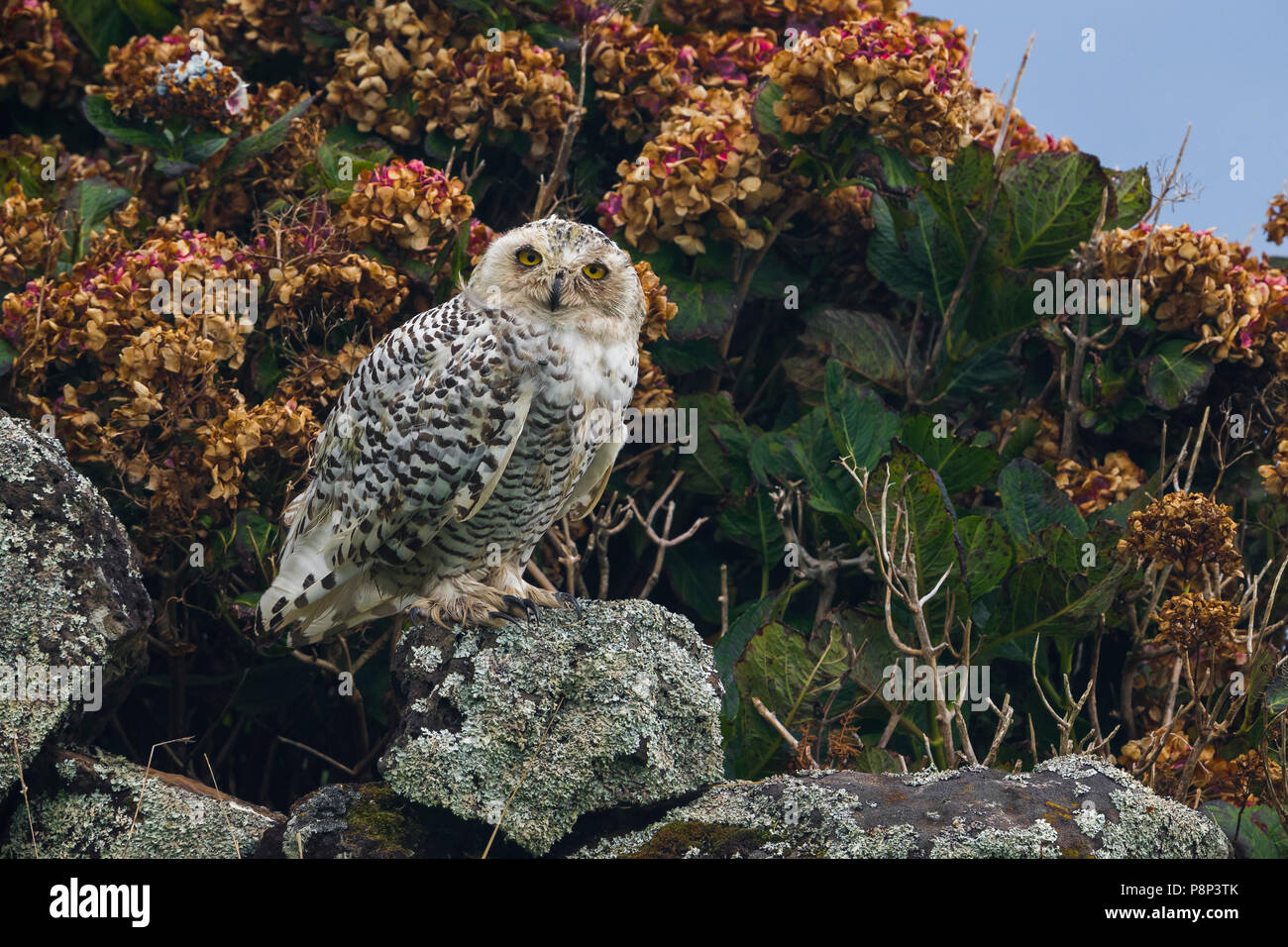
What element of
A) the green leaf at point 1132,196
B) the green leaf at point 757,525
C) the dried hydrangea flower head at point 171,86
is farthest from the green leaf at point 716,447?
the dried hydrangea flower head at point 171,86

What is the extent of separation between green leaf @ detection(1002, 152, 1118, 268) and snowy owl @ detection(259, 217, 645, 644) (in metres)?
2.14

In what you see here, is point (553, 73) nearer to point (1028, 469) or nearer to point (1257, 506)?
point (1028, 469)

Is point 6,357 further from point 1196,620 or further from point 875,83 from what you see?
point 1196,620

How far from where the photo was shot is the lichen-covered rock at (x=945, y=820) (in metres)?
3.21

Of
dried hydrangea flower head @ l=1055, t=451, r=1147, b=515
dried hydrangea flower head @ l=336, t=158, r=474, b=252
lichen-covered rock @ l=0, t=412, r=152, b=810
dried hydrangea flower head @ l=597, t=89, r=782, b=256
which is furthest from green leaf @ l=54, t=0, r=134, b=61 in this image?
dried hydrangea flower head @ l=1055, t=451, r=1147, b=515

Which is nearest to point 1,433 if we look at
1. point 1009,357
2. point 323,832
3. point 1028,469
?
point 323,832

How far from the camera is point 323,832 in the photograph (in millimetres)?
3525

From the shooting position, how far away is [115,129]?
561 centimetres

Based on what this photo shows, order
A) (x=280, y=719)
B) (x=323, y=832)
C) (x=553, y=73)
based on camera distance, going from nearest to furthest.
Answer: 1. (x=323, y=832)
2. (x=280, y=719)
3. (x=553, y=73)

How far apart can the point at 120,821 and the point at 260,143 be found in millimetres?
3008

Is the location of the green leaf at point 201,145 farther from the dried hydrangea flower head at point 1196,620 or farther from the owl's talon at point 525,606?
the dried hydrangea flower head at point 1196,620

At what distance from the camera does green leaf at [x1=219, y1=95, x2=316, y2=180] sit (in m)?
5.49

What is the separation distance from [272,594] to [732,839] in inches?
66.2

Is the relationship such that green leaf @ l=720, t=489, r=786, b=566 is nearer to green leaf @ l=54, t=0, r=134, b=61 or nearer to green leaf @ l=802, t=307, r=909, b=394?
green leaf @ l=802, t=307, r=909, b=394
